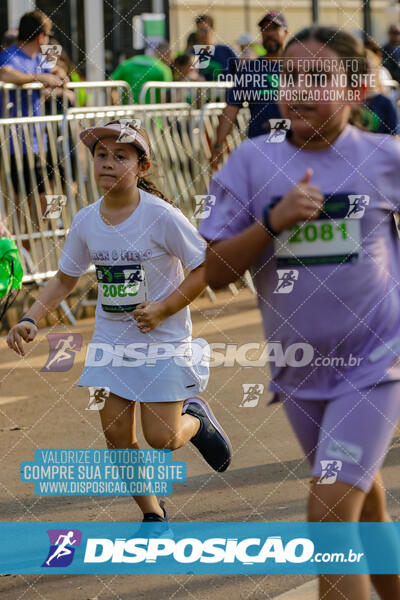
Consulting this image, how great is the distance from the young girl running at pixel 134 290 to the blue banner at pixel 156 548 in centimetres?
15

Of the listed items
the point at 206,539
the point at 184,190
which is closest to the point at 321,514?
the point at 206,539

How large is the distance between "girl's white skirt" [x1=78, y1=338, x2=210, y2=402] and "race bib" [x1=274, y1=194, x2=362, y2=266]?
5.39ft

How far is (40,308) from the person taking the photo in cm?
496

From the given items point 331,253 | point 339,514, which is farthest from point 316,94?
point 339,514

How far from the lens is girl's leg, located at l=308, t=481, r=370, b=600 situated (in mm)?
3318

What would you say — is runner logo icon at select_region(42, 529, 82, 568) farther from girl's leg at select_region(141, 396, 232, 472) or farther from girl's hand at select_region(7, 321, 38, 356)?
girl's hand at select_region(7, 321, 38, 356)

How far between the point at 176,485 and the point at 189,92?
635 centimetres

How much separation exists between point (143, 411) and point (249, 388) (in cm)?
284

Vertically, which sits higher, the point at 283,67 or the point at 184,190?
the point at 283,67

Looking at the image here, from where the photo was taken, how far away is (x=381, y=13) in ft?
113

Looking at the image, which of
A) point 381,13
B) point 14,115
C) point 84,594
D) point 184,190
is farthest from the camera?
point 381,13

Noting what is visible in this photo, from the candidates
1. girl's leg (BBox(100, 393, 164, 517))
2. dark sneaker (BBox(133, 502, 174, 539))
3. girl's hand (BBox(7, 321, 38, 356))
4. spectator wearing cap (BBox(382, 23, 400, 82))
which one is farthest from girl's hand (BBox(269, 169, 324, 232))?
spectator wearing cap (BBox(382, 23, 400, 82))

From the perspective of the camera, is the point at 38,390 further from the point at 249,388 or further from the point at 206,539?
the point at 206,539

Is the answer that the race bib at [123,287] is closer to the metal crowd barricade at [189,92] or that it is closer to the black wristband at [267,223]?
the black wristband at [267,223]
